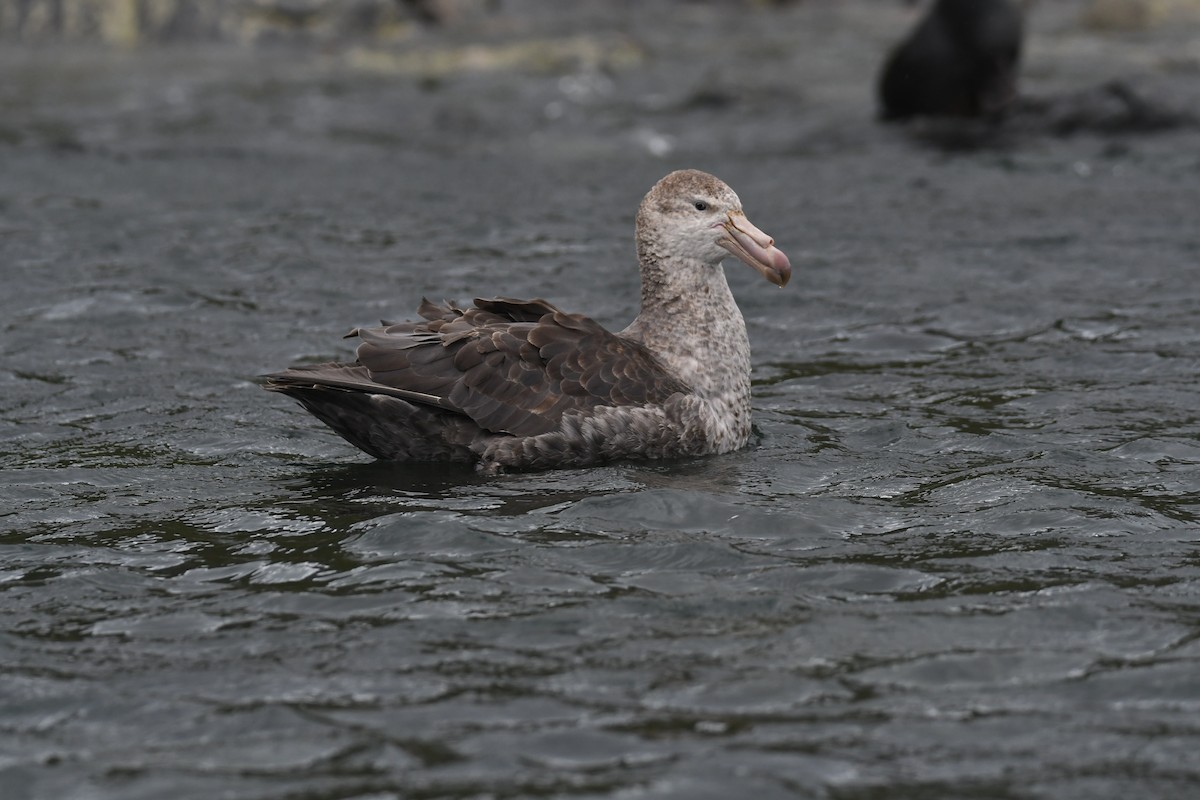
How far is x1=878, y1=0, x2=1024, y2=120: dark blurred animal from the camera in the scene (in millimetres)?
18906

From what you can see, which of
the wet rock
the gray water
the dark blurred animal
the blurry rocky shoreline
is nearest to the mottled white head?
the gray water

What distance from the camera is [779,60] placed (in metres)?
24.5

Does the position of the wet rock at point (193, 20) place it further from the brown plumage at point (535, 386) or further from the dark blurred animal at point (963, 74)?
the brown plumage at point (535, 386)

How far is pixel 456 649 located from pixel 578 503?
6.13ft

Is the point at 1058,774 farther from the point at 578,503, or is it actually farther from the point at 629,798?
the point at 578,503

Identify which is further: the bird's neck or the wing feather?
the bird's neck

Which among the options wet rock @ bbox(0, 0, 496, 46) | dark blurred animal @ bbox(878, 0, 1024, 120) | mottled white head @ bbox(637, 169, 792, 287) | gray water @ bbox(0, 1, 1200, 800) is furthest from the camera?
wet rock @ bbox(0, 0, 496, 46)

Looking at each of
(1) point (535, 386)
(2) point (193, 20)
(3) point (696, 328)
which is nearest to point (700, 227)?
(3) point (696, 328)

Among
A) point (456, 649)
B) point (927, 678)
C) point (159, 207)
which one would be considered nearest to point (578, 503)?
point (456, 649)

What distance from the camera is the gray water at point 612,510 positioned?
5.16 m

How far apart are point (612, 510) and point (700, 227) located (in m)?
1.95

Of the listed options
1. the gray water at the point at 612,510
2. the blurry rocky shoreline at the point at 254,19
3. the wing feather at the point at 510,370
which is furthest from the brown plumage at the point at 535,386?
the blurry rocky shoreline at the point at 254,19

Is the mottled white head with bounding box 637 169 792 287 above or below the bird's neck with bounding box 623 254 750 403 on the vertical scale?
above

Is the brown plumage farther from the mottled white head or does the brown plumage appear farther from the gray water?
the gray water
